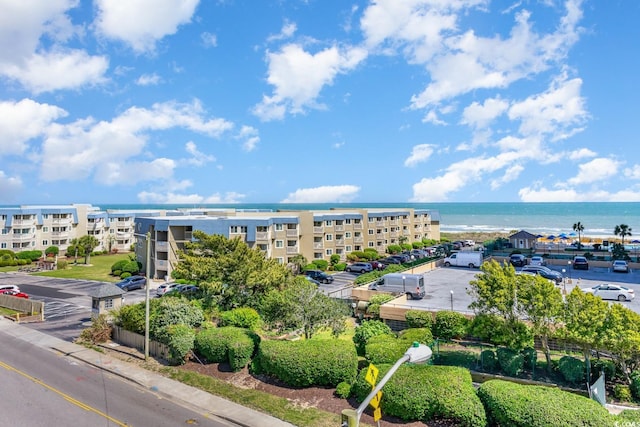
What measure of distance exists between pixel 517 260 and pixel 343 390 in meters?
44.0

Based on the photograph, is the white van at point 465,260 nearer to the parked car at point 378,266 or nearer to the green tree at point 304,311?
the parked car at point 378,266

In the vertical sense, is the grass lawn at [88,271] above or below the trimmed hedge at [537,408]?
below

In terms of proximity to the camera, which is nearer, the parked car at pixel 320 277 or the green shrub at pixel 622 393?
the green shrub at pixel 622 393

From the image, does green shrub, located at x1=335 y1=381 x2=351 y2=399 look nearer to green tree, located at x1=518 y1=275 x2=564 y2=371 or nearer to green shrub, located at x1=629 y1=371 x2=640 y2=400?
green tree, located at x1=518 y1=275 x2=564 y2=371

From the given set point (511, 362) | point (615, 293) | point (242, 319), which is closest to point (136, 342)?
point (242, 319)

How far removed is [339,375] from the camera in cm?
1770

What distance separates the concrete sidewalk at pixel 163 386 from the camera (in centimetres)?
1593

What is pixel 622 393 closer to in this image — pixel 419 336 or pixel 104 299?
pixel 419 336

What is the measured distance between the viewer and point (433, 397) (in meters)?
14.8

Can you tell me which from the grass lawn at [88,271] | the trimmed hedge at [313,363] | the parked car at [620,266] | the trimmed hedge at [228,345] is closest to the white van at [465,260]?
the parked car at [620,266]

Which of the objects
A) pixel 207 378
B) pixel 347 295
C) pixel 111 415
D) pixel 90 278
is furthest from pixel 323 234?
pixel 111 415

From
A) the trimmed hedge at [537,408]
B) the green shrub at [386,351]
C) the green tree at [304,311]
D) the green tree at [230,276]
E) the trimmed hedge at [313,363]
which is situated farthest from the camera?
the green tree at [230,276]

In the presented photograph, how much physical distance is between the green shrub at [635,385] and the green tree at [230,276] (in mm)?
20630

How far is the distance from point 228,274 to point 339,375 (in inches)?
524
